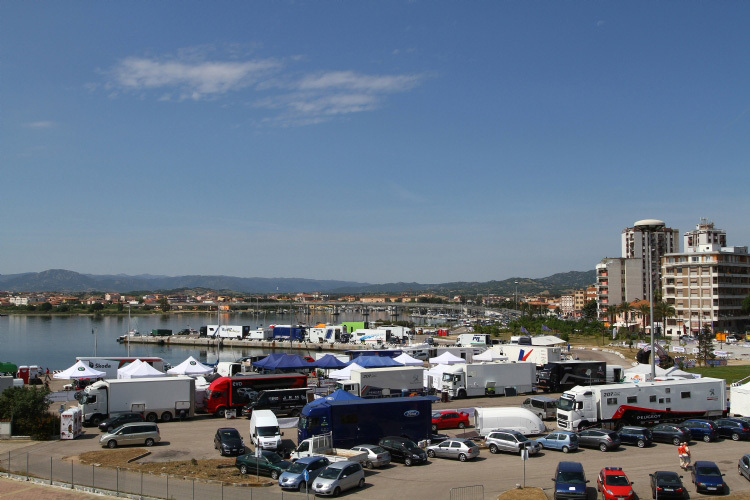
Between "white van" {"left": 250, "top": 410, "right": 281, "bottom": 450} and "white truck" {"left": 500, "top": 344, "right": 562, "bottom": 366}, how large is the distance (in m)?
Answer: 22.6

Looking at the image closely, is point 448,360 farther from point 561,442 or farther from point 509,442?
point 509,442

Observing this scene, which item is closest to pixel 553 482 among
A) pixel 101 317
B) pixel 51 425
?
pixel 51 425

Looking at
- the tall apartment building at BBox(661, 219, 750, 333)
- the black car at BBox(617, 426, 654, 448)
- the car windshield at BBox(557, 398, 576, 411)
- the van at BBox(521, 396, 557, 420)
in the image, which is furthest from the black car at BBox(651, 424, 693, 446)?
the tall apartment building at BBox(661, 219, 750, 333)

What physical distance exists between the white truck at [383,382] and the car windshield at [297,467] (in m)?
11.5

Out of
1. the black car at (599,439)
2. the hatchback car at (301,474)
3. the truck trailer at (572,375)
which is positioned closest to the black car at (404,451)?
the hatchback car at (301,474)

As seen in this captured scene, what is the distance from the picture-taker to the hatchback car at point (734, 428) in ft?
66.9

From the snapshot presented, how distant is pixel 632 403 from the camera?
2220cm

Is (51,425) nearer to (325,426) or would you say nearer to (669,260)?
(325,426)

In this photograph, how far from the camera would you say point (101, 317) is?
557ft

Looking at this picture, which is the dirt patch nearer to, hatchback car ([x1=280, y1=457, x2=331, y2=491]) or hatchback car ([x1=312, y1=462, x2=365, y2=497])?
hatchback car ([x1=280, y1=457, x2=331, y2=491])

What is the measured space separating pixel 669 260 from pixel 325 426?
7738 cm

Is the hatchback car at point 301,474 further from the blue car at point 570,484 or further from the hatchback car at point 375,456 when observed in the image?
the blue car at point 570,484

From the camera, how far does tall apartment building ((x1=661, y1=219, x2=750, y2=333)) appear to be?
77.8 meters

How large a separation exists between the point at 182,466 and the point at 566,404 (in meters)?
13.6
